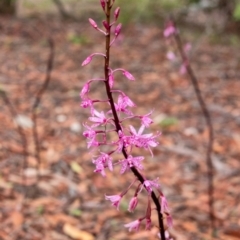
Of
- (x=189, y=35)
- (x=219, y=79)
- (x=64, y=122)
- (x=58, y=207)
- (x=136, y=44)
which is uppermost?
(x=189, y=35)

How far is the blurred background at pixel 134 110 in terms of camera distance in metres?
3.47

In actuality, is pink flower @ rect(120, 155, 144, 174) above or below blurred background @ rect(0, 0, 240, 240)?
below

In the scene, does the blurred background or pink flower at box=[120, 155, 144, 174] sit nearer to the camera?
pink flower at box=[120, 155, 144, 174]

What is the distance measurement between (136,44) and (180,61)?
3.87ft

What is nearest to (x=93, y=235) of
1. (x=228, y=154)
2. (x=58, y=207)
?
(x=58, y=207)

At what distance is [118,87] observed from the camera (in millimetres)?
6121

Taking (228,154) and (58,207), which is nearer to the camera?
(58,207)

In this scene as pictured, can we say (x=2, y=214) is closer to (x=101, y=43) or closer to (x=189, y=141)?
(x=189, y=141)

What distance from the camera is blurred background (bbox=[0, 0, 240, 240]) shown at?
347cm

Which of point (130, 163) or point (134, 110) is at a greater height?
point (134, 110)

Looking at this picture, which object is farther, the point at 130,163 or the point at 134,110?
the point at 134,110

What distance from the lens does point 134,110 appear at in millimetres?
5434

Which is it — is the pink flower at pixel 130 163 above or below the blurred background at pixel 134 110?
below

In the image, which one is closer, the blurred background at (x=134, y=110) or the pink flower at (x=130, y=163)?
the pink flower at (x=130, y=163)
